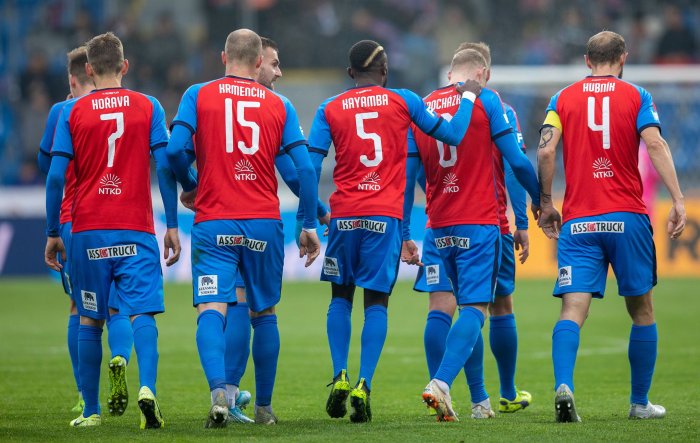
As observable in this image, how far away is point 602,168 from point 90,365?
3.49 meters

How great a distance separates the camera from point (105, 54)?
7.46 m

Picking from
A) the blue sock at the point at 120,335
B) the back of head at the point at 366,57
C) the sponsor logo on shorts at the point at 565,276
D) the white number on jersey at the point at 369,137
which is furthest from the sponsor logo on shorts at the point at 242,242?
the sponsor logo on shorts at the point at 565,276

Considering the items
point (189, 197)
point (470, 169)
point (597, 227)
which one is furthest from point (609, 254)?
point (189, 197)

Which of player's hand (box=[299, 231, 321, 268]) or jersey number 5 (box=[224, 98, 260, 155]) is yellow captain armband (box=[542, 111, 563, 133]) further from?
jersey number 5 (box=[224, 98, 260, 155])

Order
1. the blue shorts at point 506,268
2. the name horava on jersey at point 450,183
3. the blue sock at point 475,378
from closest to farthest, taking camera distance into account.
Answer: the name horava on jersey at point 450,183, the blue sock at point 475,378, the blue shorts at point 506,268

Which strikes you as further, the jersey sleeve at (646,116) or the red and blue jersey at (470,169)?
the red and blue jersey at (470,169)

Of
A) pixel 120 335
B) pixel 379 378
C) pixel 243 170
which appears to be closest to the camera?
pixel 243 170

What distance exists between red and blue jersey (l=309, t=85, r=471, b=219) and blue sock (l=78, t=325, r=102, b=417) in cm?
175

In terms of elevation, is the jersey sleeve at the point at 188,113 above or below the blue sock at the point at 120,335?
above

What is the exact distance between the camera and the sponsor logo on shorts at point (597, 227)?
7.54 metres

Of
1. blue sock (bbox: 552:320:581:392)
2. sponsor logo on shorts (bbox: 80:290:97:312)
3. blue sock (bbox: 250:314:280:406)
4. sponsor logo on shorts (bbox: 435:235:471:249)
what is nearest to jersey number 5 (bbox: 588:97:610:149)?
sponsor logo on shorts (bbox: 435:235:471:249)

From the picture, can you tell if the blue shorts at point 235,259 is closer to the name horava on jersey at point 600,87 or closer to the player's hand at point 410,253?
the player's hand at point 410,253

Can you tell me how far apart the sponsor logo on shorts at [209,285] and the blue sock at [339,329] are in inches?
33.3

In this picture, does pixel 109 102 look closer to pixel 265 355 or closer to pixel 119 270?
pixel 119 270
